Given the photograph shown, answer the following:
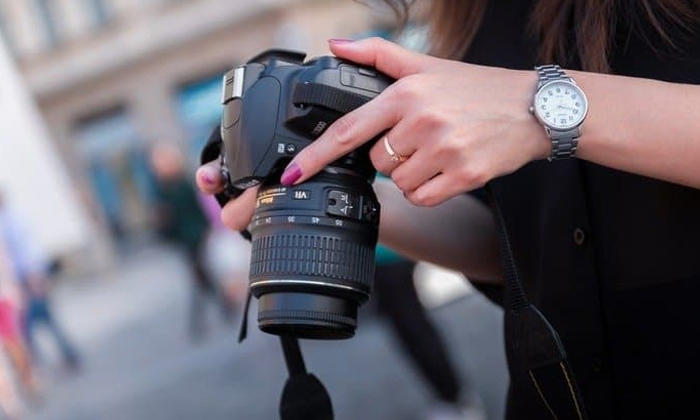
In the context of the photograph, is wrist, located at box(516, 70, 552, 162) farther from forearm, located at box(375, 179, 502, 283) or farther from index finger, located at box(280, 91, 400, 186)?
forearm, located at box(375, 179, 502, 283)

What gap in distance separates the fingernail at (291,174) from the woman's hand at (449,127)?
81 millimetres

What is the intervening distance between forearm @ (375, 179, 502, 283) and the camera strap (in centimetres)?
29

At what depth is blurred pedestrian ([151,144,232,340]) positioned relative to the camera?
711cm

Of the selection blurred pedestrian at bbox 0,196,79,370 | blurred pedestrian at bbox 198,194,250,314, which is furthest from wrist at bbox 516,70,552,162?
blurred pedestrian at bbox 198,194,250,314

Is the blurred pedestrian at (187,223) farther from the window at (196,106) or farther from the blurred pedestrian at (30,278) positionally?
the window at (196,106)

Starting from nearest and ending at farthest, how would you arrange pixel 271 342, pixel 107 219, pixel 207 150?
pixel 207 150 < pixel 271 342 < pixel 107 219

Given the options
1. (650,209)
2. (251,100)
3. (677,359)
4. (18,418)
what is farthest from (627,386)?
(18,418)

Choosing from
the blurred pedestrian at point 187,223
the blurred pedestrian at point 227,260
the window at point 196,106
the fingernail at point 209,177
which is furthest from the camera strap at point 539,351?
the window at point 196,106

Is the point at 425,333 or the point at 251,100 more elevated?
the point at 251,100

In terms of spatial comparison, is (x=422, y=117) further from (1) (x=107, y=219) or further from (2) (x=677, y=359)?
(1) (x=107, y=219)

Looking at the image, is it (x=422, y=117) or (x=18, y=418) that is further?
(x=18, y=418)

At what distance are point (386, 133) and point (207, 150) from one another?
1.44ft

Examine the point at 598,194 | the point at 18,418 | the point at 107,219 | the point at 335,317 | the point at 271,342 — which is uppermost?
the point at 598,194

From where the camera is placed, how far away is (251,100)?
3.61 feet
